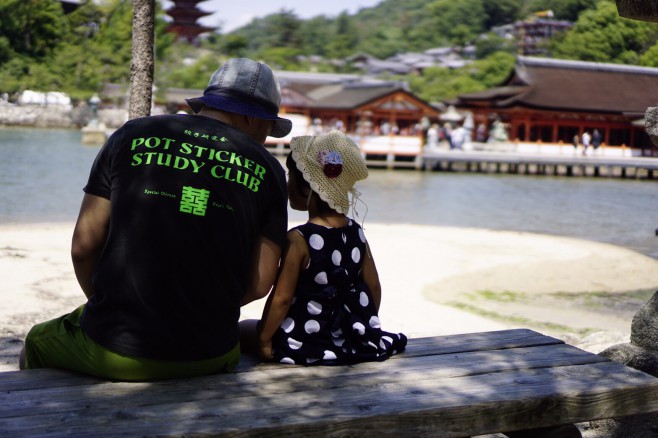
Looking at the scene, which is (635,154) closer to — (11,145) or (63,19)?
(11,145)

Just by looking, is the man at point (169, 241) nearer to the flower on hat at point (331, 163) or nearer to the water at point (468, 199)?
the flower on hat at point (331, 163)

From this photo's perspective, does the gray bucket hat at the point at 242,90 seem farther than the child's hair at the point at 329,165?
No

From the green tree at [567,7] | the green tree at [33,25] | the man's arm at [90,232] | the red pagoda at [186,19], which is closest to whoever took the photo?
the man's arm at [90,232]

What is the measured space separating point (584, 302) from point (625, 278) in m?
1.68

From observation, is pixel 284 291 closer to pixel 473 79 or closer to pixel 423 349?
pixel 423 349

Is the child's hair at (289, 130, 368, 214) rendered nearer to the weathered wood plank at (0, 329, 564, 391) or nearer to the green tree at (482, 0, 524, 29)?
the weathered wood plank at (0, 329, 564, 391)

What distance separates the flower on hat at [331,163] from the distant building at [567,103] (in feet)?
101

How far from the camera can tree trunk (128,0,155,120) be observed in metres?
4.55

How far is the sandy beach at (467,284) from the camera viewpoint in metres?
5.89

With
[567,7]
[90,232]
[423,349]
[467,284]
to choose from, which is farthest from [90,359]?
[567,7]

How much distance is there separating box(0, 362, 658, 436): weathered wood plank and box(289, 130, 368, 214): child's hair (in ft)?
1.76

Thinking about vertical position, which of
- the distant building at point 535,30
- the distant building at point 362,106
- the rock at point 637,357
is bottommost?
the rock at point 637,357

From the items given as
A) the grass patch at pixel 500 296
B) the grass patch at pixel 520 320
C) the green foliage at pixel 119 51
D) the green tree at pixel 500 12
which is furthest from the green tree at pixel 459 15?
the grass patch at pixel 520 320

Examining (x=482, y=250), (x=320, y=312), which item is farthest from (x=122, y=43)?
(x=320, y=312)
